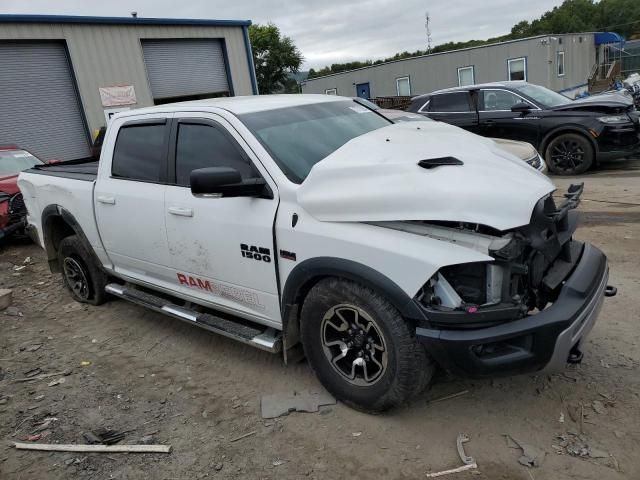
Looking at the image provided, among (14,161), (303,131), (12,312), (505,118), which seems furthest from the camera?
(505,118)

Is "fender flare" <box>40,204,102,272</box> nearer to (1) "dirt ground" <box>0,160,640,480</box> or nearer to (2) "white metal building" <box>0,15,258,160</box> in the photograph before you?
(1) "dirt ground" <box>0,160,640,480</box>

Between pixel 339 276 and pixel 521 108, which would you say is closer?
pixel 339 276

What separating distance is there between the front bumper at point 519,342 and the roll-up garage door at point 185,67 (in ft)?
55.1

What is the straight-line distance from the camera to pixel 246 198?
3.29m

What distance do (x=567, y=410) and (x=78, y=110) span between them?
16.0 m

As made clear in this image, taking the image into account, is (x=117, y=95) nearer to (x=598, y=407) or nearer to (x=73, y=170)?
(x=73, y=170)

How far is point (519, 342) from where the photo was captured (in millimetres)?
2574

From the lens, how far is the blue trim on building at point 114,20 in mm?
13477

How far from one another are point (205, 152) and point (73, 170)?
2.31m

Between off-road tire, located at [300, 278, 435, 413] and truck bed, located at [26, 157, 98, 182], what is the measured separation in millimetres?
2812

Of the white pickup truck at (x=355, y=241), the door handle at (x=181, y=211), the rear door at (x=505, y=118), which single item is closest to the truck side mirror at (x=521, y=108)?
the rear door at (x=505, y=118)

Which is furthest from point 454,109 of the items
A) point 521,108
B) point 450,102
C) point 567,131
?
point 567,131

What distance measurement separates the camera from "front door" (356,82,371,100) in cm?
2992

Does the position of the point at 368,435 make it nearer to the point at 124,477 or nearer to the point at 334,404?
the point at 334,404
